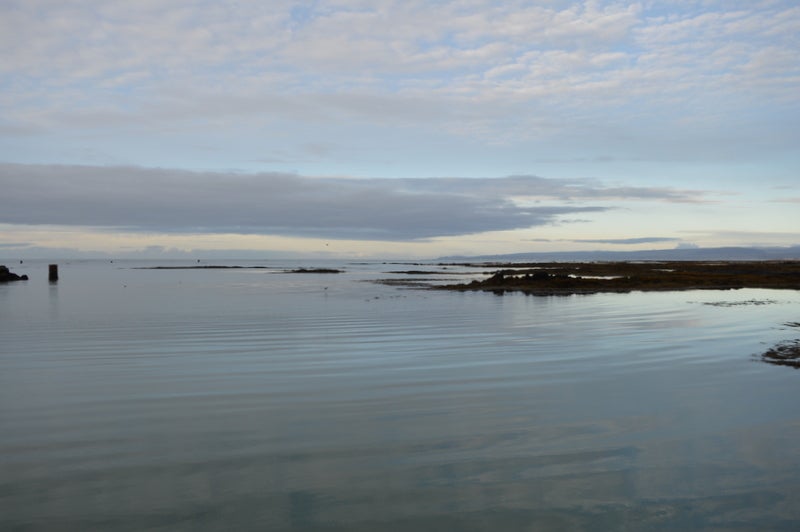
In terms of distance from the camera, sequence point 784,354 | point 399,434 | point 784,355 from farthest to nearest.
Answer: point 784,354
point 784,355
point 399,434

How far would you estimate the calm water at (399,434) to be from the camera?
6.74m

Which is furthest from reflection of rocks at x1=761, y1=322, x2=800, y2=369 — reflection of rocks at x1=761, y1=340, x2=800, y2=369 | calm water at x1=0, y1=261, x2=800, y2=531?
calm water at x1=0, y1=261, x2=800, y2=531

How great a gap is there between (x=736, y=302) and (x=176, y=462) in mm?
36309

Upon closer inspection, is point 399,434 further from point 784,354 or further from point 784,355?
point 784,354

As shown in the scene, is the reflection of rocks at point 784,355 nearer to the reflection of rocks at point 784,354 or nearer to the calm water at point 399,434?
the reflection of rocks at point 784,354

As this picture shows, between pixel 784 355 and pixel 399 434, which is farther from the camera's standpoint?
pixel 784 355

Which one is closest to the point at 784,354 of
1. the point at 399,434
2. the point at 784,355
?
the point at 784,355

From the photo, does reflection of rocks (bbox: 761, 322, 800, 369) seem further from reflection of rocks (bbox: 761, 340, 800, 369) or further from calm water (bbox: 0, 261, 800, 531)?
calm water (bbox: 0, 261, 800, 531)

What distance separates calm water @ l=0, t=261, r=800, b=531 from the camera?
674 cm

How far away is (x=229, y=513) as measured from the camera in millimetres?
6633

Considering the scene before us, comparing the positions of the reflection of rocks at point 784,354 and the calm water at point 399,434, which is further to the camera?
the reflection of rocks at point 784,354

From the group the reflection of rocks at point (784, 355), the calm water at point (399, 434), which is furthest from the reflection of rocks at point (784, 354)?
the calm water at point (399, 434)

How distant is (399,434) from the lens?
9.49 m

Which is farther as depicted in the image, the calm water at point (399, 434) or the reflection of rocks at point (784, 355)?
the reflection of rocks at point (784, 355)
